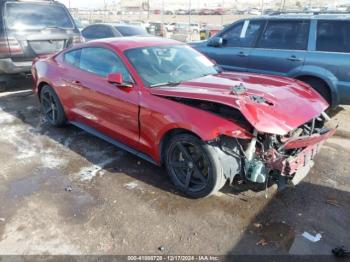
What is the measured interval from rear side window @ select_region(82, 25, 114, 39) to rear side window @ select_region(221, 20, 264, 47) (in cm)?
461

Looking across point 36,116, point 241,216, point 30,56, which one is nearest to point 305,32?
point 241,216

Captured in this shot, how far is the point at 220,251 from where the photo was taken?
118 inches

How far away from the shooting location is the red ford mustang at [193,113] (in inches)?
133

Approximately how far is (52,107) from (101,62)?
1.58 m

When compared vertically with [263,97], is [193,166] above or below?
below

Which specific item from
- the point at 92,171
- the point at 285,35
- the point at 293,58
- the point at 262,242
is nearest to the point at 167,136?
the point at 92,171

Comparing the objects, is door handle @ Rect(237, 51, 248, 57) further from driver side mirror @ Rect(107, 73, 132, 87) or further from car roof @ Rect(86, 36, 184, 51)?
driver side mirror @ Rect(107, 73, 132, 87)

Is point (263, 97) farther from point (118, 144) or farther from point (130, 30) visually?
point (130, 30)

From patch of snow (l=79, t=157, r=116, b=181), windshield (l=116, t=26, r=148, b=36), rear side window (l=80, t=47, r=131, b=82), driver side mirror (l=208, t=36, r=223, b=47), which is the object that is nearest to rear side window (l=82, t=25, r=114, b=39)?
windshield (l=116, t=26, r=148, b=36)

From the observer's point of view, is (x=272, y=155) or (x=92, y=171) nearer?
(x=272, y=155)

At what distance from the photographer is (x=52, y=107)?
5.69 meters

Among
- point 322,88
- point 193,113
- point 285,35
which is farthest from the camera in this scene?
point 285,35

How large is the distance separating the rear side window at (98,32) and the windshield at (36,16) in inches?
90.6

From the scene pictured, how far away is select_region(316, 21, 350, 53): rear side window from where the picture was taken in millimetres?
5754
